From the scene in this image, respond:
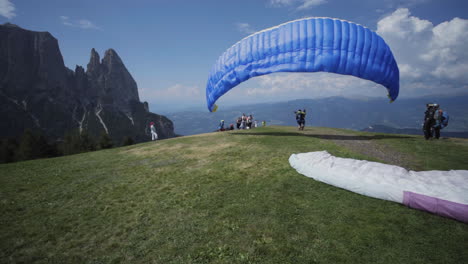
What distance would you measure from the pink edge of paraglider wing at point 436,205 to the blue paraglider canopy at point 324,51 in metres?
9.80

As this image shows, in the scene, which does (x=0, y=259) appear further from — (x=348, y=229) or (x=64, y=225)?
(x=348, y=229)

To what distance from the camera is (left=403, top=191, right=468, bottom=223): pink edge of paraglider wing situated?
580cm

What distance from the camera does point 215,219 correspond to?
680 centimetres

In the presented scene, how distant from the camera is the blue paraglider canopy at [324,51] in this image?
1401cm

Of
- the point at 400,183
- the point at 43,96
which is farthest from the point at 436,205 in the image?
the point at 43,96

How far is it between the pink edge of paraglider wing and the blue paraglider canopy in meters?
9.80

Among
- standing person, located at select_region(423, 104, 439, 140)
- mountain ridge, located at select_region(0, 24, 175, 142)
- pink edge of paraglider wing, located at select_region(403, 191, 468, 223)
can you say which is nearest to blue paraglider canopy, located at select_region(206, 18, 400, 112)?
standing person, located at select_region(423, 104, 439, 140)

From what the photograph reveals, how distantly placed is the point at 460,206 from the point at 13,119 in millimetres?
206822


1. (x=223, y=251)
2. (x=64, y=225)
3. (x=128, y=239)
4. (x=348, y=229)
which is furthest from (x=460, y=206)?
(x=64, y=225)

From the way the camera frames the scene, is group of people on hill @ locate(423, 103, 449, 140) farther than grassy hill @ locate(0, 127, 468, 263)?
Yes

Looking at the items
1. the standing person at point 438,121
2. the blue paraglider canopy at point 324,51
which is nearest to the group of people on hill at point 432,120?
the standing person at point 438,121

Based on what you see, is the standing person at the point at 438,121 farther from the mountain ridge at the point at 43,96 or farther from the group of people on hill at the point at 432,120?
the mountain ridge at the point at 43,96

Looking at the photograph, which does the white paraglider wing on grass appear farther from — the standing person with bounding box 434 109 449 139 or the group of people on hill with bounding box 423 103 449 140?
the standing person with bounding box 434 109 449 139

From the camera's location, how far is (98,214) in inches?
296
